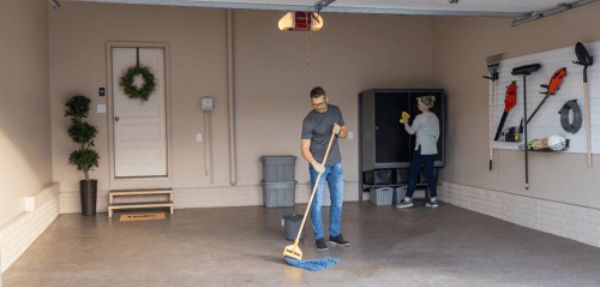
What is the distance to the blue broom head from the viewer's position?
4988mm

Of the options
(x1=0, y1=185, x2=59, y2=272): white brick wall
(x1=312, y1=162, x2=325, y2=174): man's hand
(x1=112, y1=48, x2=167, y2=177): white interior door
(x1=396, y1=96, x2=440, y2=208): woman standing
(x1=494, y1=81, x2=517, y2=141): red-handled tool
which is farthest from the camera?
(x1=112, y1=48, x2=167, y2=177): white interior door

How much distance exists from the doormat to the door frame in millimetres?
600

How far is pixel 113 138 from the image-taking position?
8.43 meters

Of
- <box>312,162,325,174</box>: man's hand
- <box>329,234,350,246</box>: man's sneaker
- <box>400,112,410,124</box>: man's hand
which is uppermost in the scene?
<box>400,112,410,124</box>: man's hand

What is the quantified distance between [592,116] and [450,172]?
2.99m

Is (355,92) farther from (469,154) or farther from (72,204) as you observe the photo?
(72,204)

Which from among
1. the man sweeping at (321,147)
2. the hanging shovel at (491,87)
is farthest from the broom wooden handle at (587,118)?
the man sweeping at (321,147)

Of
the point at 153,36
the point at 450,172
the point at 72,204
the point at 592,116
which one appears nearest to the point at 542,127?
the point at 592,116

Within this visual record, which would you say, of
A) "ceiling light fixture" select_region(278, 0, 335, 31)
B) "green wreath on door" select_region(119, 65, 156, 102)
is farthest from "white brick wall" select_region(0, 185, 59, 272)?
"ceiling light fixture" select_region(278, 0, 335, 31)

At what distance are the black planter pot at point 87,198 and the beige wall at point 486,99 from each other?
5086 mm

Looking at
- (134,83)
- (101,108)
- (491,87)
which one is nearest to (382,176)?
(491,87)

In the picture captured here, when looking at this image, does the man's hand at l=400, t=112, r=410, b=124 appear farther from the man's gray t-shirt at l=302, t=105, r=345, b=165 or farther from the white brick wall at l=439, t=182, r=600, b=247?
the man's gray t-shirt at l=302, t=105, r=345, b=165

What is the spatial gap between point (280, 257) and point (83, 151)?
12.6 feet

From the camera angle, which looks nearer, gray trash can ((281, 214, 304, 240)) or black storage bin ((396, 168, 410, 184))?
gray trash can ((281, 214, 304, 240))
